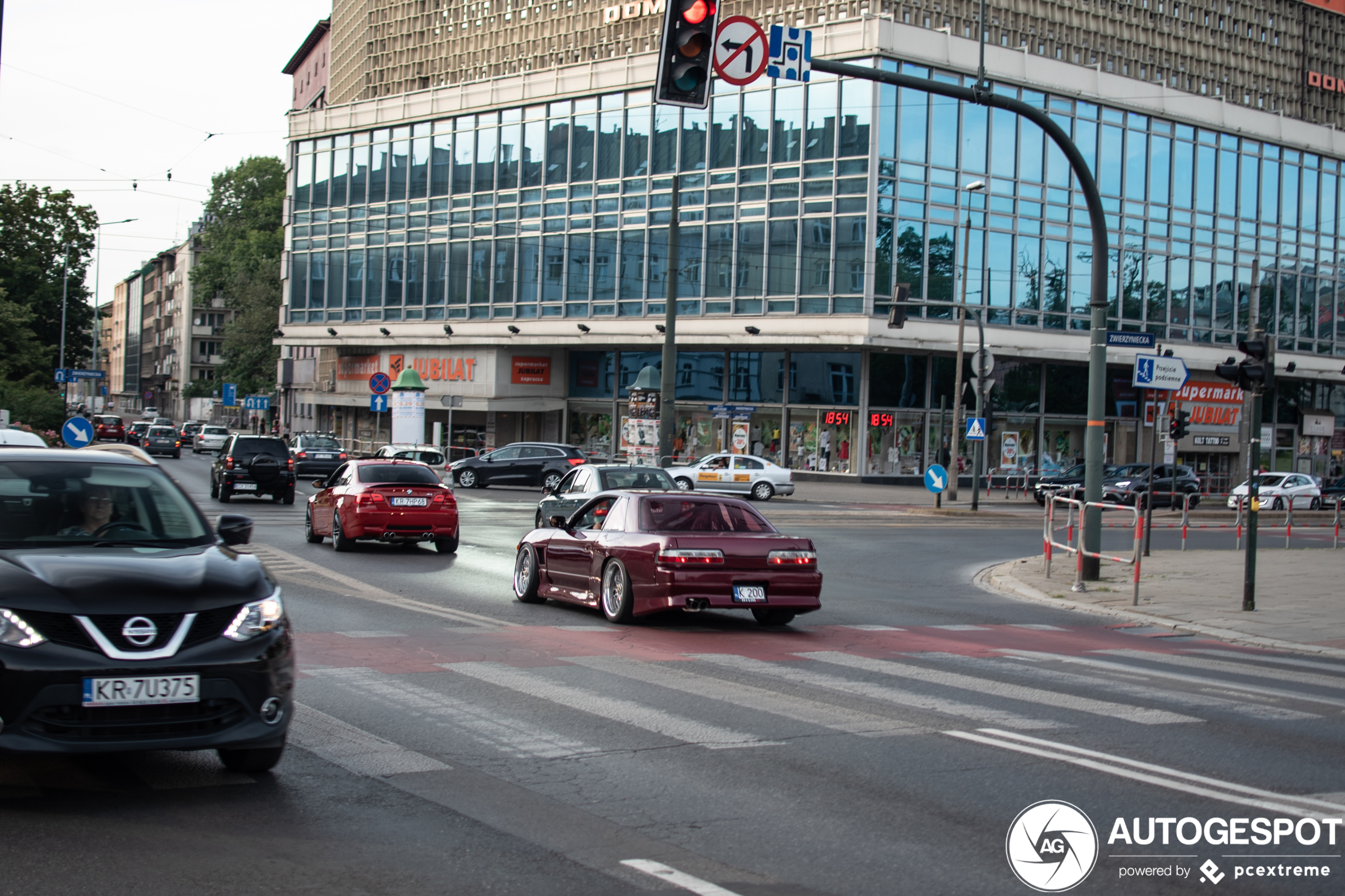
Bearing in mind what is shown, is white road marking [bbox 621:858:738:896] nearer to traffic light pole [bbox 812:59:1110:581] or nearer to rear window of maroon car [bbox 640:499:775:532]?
rear window of maroon car [bbox 640:499:775:532]

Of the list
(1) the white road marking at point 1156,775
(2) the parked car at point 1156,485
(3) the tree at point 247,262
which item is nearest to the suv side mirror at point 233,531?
(1) the white road marking at point 1156,775

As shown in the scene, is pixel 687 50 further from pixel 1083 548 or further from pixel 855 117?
pixel 855 117

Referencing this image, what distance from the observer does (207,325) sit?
142625 millimetres

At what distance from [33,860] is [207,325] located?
146381mm

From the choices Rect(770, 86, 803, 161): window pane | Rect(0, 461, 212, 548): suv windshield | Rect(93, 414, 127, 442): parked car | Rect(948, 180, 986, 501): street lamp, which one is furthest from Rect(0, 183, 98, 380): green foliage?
Rect(0, 461, 212, 548): suv windshield

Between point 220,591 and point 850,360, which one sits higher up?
point 850,360

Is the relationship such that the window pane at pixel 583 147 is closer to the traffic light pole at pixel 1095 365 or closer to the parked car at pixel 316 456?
the parked car at pixel 316 456

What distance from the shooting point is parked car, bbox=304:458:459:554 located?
68.1 ft

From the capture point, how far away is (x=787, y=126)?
49438mm

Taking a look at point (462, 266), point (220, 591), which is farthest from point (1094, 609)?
point (462, 266)

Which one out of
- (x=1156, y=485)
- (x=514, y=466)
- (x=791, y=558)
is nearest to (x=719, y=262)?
(x=514, y=466)

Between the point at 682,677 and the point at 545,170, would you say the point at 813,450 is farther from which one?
the point at 682,677

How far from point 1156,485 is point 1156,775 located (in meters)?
42.0

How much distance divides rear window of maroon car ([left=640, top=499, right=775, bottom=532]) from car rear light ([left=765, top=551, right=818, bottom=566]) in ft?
1.86
